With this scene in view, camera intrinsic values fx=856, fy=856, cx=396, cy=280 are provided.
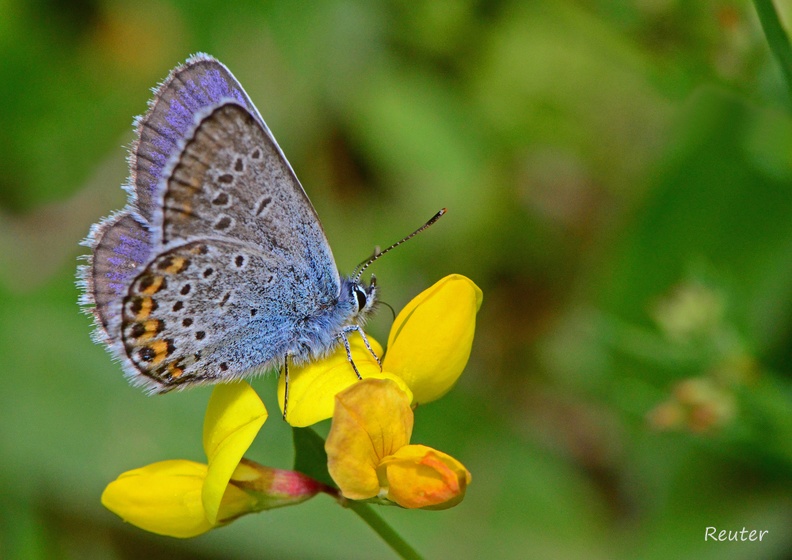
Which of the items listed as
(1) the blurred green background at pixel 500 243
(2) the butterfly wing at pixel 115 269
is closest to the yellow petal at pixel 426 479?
(2) the butterfly wing at pixel 115 269

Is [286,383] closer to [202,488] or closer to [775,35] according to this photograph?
[202,488]

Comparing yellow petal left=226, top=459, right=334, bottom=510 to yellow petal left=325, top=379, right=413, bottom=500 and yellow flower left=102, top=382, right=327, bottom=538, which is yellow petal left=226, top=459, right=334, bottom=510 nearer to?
yellow flower left=102, top=382, right=327, bottom=538

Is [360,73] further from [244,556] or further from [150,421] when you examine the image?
[244,556]

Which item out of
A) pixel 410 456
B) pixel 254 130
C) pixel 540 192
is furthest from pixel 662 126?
pixel 410 456

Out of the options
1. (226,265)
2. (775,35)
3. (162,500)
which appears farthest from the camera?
(226,265)

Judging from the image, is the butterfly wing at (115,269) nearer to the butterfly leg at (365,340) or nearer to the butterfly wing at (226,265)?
the butterfly wing at (226,265)

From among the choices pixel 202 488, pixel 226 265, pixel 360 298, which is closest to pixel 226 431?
pixel 202 488
